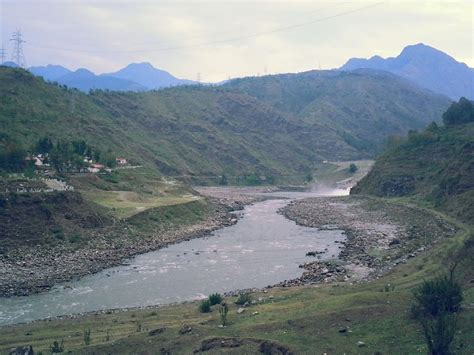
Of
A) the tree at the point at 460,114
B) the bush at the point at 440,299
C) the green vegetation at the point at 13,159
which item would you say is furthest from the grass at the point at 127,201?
the tree at the point at 460,114

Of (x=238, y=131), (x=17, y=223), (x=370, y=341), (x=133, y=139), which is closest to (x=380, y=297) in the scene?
(x=370, y=341)

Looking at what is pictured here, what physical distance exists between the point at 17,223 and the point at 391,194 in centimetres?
5357

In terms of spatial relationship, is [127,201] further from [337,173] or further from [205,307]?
[337,173]

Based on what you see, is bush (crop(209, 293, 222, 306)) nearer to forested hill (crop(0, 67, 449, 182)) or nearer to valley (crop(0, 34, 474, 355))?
valley (crop(0, 34, 474, 355))

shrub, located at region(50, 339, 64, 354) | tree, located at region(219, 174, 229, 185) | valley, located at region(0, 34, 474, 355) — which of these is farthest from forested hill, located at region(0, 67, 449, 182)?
shrub, located at region(50, 339, 64, 354)

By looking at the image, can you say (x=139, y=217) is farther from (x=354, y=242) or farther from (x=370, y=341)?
(x=370, y=341)

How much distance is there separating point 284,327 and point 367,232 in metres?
36.8

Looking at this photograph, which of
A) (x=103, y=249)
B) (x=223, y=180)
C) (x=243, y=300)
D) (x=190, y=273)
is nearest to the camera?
(x=243, y=300)

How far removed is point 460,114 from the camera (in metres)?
89.9

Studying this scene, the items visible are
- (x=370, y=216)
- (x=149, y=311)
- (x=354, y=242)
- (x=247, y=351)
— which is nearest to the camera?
(x=247, y=351)

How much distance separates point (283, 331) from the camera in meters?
24.5

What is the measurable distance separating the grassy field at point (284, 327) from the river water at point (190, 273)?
3.75 metres

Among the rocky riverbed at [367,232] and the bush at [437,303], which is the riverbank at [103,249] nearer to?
the rocky riverbed at [367,232]

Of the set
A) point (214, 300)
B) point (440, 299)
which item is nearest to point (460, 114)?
point (214, 300)
